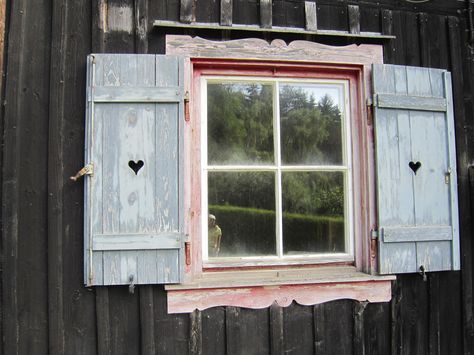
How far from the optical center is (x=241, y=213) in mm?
2662

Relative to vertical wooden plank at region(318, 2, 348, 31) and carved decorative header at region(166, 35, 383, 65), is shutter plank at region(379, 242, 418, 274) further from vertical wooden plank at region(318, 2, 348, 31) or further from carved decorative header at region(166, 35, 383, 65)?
vertical wooden plank at region(318, 2, 348, 31)

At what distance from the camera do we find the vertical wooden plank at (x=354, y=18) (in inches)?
107

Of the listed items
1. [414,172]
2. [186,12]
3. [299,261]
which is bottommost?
[299,261]

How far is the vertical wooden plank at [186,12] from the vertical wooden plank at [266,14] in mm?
421

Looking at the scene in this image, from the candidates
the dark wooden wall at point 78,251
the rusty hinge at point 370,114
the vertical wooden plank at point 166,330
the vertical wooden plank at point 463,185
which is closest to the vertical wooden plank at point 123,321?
the dark wooden wall at point 78,251

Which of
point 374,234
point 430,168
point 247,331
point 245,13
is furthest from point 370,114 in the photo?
point 247,331

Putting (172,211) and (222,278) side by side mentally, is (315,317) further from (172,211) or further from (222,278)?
(172,211)

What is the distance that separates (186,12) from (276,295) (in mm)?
1766

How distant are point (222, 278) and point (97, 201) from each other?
0.84 meters

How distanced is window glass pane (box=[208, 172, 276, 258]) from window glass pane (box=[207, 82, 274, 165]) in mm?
113

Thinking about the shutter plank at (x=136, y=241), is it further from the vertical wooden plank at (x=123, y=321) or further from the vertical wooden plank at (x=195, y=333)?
the vertical wooden plank at (x=195, y=333)

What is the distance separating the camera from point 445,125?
2.73 meters

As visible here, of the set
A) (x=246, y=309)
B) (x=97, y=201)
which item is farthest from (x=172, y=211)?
(x=246, y=309)

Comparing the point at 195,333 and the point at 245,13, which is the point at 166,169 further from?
the point at 245,13
